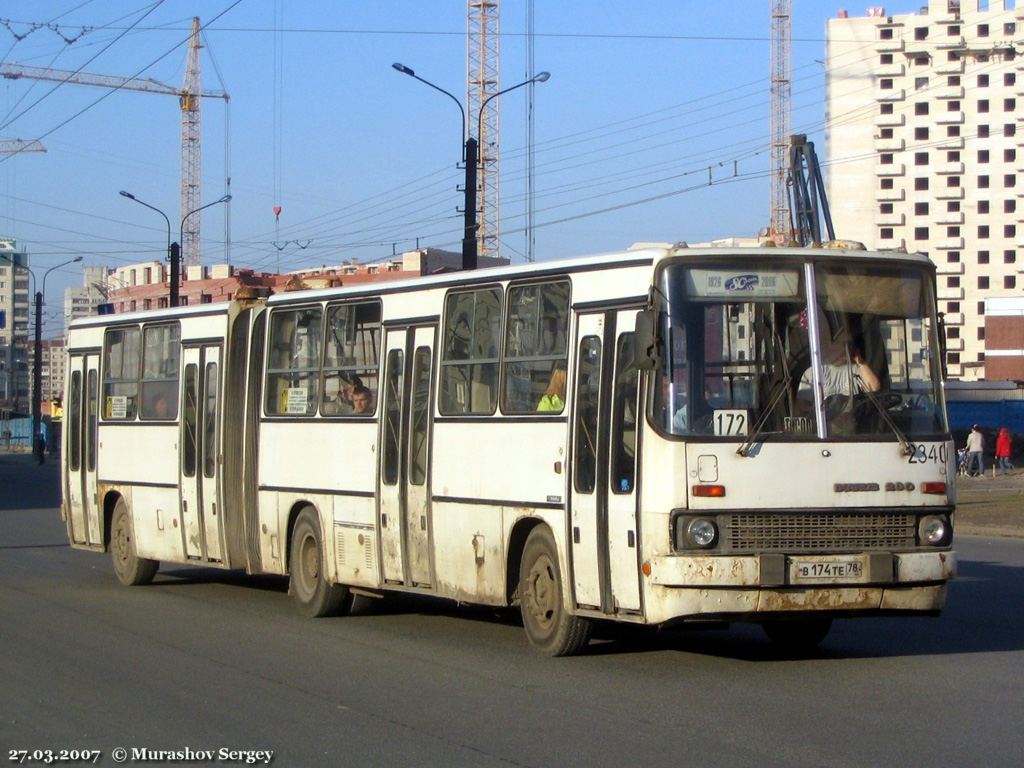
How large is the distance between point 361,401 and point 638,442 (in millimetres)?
4313

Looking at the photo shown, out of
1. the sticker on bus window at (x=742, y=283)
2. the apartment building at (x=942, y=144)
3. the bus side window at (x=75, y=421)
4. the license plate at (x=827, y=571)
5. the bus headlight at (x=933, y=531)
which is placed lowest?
the license plate at (x=827, y=571)

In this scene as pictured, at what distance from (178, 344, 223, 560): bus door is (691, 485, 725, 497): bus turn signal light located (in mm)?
7391

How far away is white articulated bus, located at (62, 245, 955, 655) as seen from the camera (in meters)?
10.0

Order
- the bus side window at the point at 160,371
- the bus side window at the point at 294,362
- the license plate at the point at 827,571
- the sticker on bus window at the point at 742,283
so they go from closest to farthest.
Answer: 1. the license plate at the point at 827,571
2. the sticker on bus window at the point at 742,283
3. the bus side window at the point at 294,362
4. the bus side window at the point at 160,371

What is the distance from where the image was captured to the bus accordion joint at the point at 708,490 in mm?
9922

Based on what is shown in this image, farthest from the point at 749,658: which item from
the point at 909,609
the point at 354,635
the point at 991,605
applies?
the point at 991,605

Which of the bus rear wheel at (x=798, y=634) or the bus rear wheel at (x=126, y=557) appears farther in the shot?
the bus rear wheel at (x=126, y=557)

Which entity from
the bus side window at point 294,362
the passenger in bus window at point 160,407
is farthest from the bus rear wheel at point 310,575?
the passenger in bus window at point 160,407

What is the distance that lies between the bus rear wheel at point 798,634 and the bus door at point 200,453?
21.9ft

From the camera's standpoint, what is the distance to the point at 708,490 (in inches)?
391

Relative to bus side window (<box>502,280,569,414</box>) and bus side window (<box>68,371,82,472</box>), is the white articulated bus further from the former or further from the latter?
bus side window (<box>68,371,82,472</box>)

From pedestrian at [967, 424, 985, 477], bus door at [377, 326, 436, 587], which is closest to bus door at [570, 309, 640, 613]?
bus door at [377, 326, 436, 587]

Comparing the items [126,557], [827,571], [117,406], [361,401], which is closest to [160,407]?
[117,406]

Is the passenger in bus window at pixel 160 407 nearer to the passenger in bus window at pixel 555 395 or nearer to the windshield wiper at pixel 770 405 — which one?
the passenger in bus window at pixel 555 395
